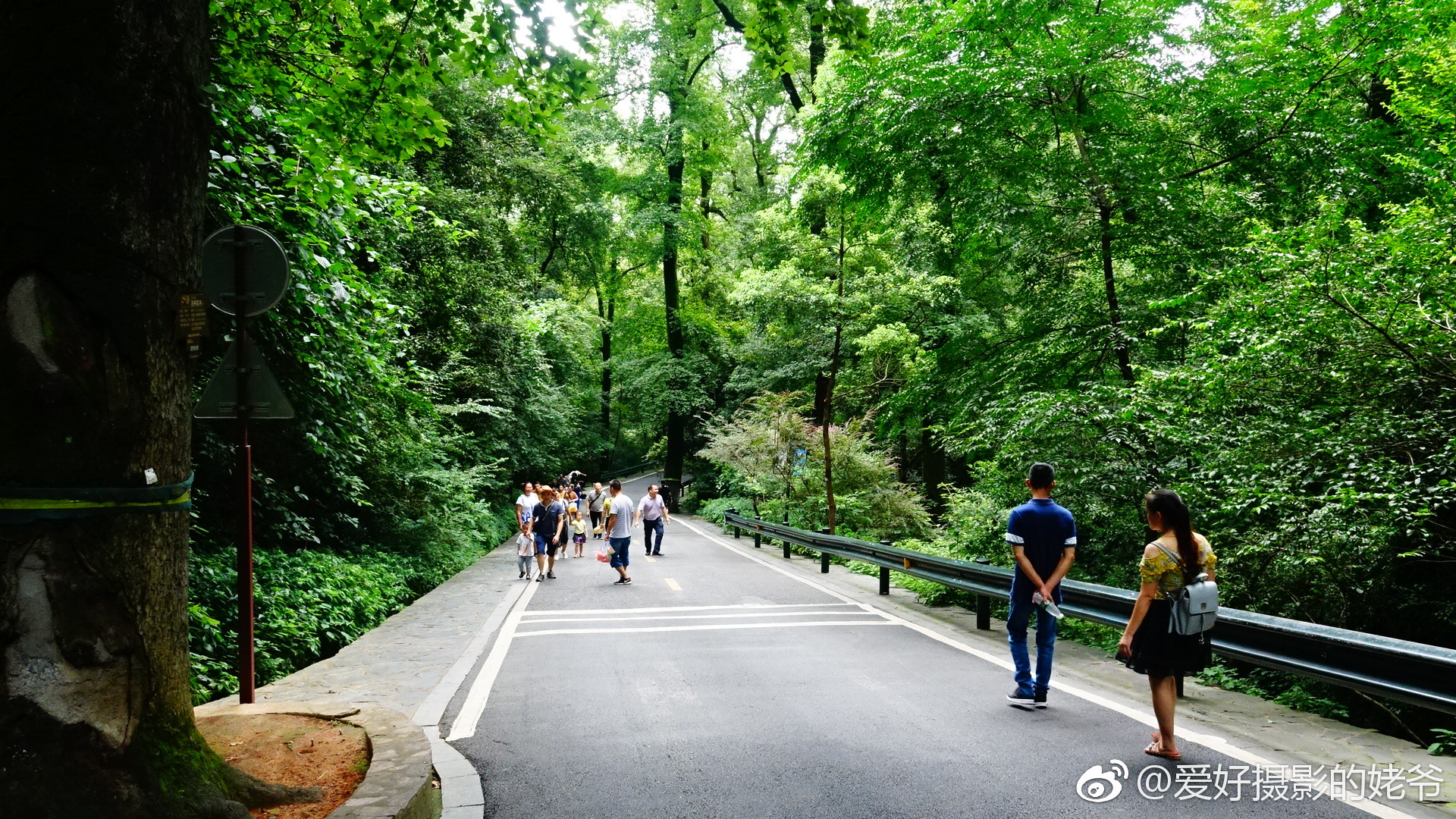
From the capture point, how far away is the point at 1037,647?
5.98 metres

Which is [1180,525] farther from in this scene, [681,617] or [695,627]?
[681,617]

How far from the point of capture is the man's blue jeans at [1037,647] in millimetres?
5922

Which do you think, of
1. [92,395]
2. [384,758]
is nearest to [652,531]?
[384,758]

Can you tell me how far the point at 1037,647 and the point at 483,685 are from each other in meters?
4.60

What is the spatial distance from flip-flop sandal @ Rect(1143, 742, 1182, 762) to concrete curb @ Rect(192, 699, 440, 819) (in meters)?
4.03

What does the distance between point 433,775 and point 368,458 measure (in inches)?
359

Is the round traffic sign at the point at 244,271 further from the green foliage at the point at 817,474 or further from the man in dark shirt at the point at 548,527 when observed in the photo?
the green foliage at the point at 817,474

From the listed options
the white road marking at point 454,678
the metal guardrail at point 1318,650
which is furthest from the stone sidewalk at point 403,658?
the metal guardrail at point 1318,650

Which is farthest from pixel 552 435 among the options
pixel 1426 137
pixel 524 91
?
pixel 1426 137

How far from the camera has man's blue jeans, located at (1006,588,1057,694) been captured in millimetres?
A: 5922

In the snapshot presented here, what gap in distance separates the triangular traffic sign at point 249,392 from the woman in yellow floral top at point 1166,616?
5.35m

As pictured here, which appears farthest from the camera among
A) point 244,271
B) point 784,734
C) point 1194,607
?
point 784,734

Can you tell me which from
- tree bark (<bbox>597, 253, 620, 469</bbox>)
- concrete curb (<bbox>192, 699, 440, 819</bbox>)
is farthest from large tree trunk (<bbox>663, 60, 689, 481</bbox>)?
concrete curb (<bbox>192, 699, 440, 819</bbox>)

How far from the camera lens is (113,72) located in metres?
2.89
